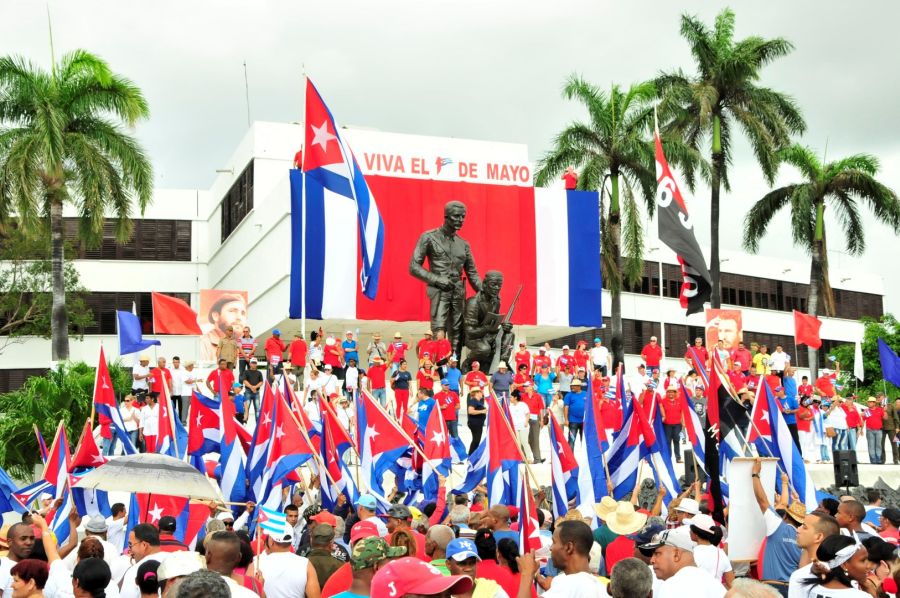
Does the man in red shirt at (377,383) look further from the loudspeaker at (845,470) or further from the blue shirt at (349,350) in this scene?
the loudspeaker at (845,470)

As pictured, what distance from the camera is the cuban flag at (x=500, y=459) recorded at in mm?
12477

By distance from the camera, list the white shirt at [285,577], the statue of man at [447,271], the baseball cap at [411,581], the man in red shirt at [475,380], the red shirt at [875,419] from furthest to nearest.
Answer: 1. the statue of man at [447,271]
2. the red shirt at [875,419]
3. the man in red shirt at [475,380]
4. the white shirt at [285,577]
5. the baseball cap at [411,581]

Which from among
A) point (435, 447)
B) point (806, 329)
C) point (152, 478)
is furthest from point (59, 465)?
point (806, 329)

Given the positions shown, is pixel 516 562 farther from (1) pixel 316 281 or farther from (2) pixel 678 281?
(2) pixel 678 281

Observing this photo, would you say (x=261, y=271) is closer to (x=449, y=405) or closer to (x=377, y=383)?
(x=377, y=383)

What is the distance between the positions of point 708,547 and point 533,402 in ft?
51.8

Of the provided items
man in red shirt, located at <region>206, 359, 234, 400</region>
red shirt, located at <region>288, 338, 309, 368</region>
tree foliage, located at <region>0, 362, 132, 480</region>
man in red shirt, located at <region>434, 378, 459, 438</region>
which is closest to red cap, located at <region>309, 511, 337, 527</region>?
man in red shirt, located at <region>206, 359, 234, 400</region>

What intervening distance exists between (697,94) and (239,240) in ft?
60.9

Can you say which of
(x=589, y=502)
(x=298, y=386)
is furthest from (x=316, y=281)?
(x=589, y=502)

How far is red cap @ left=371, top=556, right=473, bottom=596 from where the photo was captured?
427cm

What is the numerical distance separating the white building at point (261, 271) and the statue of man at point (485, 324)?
30.3ft

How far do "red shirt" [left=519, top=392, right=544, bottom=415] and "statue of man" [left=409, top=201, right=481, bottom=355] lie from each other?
547 cm

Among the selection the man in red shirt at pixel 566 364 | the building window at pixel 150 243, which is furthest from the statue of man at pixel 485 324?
the building window at pixel 150 243

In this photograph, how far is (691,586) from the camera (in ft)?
19.5
